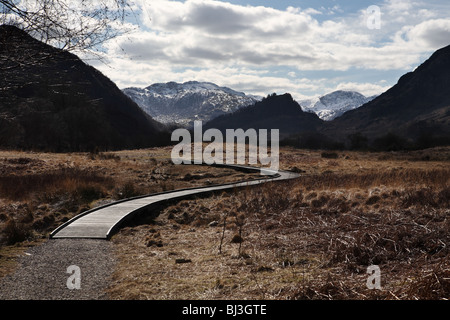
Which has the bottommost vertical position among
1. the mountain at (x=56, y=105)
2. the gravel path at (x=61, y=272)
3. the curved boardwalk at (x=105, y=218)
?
the gravel path at (x=61, y=272)

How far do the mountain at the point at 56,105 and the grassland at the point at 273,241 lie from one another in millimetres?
3279

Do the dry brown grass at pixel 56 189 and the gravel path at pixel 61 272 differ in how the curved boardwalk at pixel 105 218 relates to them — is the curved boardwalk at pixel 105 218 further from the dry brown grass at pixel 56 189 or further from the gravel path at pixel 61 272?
the dry brown grass at pixel 56 189

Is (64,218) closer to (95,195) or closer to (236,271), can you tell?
(95,195)

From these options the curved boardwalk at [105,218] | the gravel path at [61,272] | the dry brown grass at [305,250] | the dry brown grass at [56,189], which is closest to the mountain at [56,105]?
the gravel path at [61,272]

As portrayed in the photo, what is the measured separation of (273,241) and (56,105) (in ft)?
242

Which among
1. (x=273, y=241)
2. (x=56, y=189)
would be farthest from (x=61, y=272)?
(x=56, y=189)

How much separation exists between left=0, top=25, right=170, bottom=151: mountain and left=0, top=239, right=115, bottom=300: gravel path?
2.92 meters

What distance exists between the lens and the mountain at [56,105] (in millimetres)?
5711

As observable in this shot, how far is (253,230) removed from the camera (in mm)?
10266

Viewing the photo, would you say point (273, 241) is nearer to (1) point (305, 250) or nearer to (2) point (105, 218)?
(1) point (305, 250)

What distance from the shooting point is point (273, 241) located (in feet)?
28.9

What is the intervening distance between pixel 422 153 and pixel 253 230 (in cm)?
4711

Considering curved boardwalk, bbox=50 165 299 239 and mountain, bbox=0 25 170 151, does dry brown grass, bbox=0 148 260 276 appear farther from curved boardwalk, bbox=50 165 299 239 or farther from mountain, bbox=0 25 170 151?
mountain, bbox=0 25 170 151
